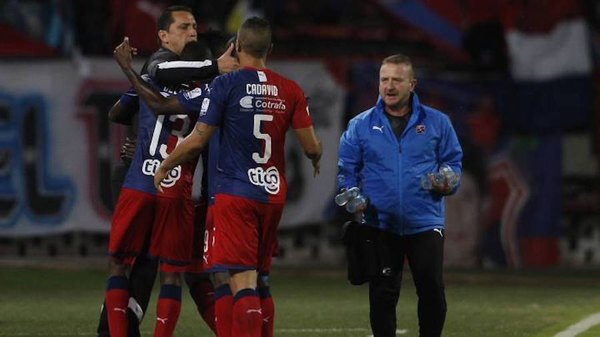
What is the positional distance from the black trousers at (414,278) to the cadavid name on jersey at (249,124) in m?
1.15

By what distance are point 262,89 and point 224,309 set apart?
4.74 ft

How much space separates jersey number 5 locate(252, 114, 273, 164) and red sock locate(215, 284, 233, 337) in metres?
0.85

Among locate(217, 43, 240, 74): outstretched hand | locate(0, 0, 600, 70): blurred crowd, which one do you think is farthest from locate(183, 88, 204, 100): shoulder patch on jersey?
locate(0, 0, 600, 70): blurred crowd

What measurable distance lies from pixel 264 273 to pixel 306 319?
12.8 ft

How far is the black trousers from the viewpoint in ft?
35.8

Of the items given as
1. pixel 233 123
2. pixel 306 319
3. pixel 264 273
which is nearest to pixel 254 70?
pixel 233 123

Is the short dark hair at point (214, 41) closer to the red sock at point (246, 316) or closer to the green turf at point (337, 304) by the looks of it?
the red sock at point (246, 316)

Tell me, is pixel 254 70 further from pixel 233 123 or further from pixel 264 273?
pixel 264 273

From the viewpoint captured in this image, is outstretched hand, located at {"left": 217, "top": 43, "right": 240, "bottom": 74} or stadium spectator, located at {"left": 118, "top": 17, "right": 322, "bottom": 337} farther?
outstretched hand, located at {"left": 217, "top": 43, "right": 240, "bottom": 74}

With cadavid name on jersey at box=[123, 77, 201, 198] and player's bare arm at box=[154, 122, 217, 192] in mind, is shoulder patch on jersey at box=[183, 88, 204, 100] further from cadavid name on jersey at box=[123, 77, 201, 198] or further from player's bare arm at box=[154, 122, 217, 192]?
player's bare arm at box=[154, 122, 217, 192]

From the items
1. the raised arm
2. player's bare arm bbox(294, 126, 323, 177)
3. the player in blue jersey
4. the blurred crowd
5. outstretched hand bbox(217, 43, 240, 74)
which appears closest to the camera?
player's bare arm bbox(294, 126, 323, 177)

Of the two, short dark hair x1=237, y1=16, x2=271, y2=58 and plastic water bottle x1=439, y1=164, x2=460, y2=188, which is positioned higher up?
short dark hair x1=237, y1=16, x2=271, y2=58

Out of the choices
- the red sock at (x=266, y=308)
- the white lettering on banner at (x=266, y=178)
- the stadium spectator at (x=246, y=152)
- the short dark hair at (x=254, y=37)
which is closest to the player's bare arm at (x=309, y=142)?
the stadium spectator at (x=246, y=152)

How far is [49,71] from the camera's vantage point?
20781 millimetres
